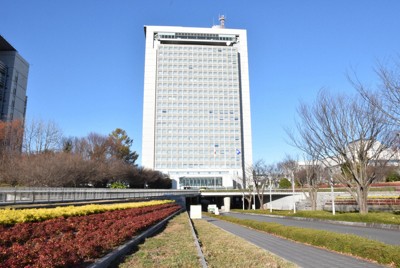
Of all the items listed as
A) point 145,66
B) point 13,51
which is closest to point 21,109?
point 13,51

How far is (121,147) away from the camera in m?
74.2

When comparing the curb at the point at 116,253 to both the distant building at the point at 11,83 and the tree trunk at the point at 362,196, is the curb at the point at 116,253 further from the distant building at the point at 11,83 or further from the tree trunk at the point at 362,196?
the distant building at the point at 11,83

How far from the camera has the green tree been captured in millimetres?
71694

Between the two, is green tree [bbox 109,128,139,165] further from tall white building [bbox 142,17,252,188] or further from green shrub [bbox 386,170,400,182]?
green shrub [bbox 386,170,400,182]

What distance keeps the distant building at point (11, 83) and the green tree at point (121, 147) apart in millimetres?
19700

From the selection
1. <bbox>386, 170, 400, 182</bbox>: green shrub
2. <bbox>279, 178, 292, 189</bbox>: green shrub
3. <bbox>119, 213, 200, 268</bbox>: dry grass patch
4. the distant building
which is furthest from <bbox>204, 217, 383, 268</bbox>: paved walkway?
<bbox>279, 178, 292, 189</bbox>: green shrub

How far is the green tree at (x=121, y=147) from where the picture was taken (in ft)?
235

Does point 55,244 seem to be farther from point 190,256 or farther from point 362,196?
point 362,196

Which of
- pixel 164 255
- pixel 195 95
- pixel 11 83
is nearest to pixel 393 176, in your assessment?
pixel 164 255

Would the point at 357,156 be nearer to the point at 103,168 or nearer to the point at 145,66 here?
the point at 103,168

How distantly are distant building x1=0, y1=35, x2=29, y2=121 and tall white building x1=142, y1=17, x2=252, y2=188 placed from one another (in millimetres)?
40601

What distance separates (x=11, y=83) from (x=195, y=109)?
55.0 meters

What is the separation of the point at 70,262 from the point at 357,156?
71.2 ft

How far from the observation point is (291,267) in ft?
22.3
